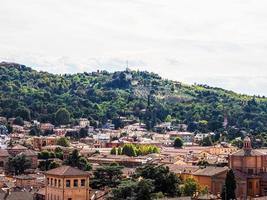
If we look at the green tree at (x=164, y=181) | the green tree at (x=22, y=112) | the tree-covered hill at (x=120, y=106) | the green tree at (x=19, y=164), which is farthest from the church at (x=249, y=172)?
the green tree at (x=22, y=112)

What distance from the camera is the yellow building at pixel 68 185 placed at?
176 ft

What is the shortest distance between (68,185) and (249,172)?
22.9 m

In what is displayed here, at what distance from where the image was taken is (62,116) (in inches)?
6220

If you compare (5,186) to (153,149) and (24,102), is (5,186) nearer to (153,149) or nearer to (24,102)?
(153,149)

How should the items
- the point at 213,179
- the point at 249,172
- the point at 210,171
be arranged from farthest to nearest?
the point at 210,171
the point at 249,172
the point at 213,179

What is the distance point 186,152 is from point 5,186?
4609 cm

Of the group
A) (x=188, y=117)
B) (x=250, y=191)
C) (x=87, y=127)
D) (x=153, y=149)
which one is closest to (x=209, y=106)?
(x=188, y=117)

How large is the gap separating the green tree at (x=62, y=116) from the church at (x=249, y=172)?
3508 inches

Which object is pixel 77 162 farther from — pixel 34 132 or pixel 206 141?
pixel 34 132

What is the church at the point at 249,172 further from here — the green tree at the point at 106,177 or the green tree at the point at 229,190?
the green tree at the point at 106,177

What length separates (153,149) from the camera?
11281cm

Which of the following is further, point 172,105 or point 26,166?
point 172,105

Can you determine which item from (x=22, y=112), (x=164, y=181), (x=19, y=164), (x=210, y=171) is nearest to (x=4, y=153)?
(x=19, y=164)

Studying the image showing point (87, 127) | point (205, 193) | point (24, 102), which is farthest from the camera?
point (24, 102)
